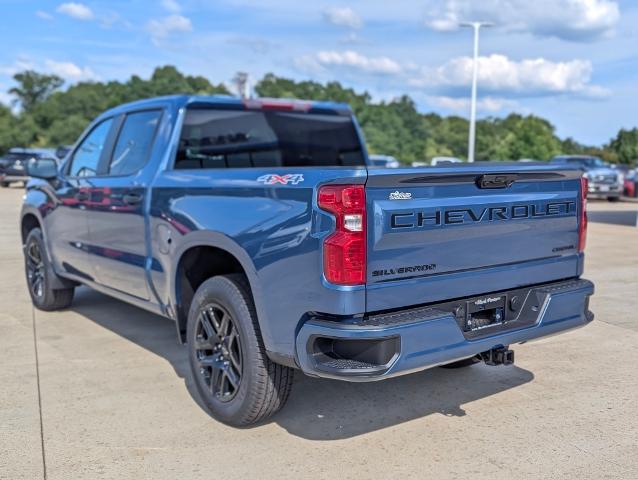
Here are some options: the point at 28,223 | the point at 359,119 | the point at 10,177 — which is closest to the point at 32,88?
the point at 359,119

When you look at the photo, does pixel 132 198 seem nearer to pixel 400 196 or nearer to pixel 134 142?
pixel 134 142

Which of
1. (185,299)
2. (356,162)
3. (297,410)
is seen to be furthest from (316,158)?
(297,410)

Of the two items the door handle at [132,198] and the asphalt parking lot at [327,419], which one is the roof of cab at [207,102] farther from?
the asphalt parking lot at [327,419]

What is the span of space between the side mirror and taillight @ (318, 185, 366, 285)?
13.1 ft

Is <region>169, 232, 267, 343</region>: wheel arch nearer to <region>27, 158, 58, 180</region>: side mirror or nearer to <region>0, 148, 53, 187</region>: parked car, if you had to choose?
<region>27, 158, 58, 180</region>: side mirror

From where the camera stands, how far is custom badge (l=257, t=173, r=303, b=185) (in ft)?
10.8

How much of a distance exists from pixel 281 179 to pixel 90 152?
3084 mm

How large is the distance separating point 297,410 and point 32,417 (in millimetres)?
1587

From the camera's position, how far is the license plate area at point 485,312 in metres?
3.52

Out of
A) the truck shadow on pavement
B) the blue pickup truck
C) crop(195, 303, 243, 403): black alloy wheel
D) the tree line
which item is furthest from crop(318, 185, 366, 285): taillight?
the tree line

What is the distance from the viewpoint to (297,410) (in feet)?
13.6

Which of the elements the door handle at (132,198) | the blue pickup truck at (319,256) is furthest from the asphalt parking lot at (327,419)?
the door handle at (132,198)

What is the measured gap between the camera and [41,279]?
674 cm

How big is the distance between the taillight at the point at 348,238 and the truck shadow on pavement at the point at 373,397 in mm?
1179
